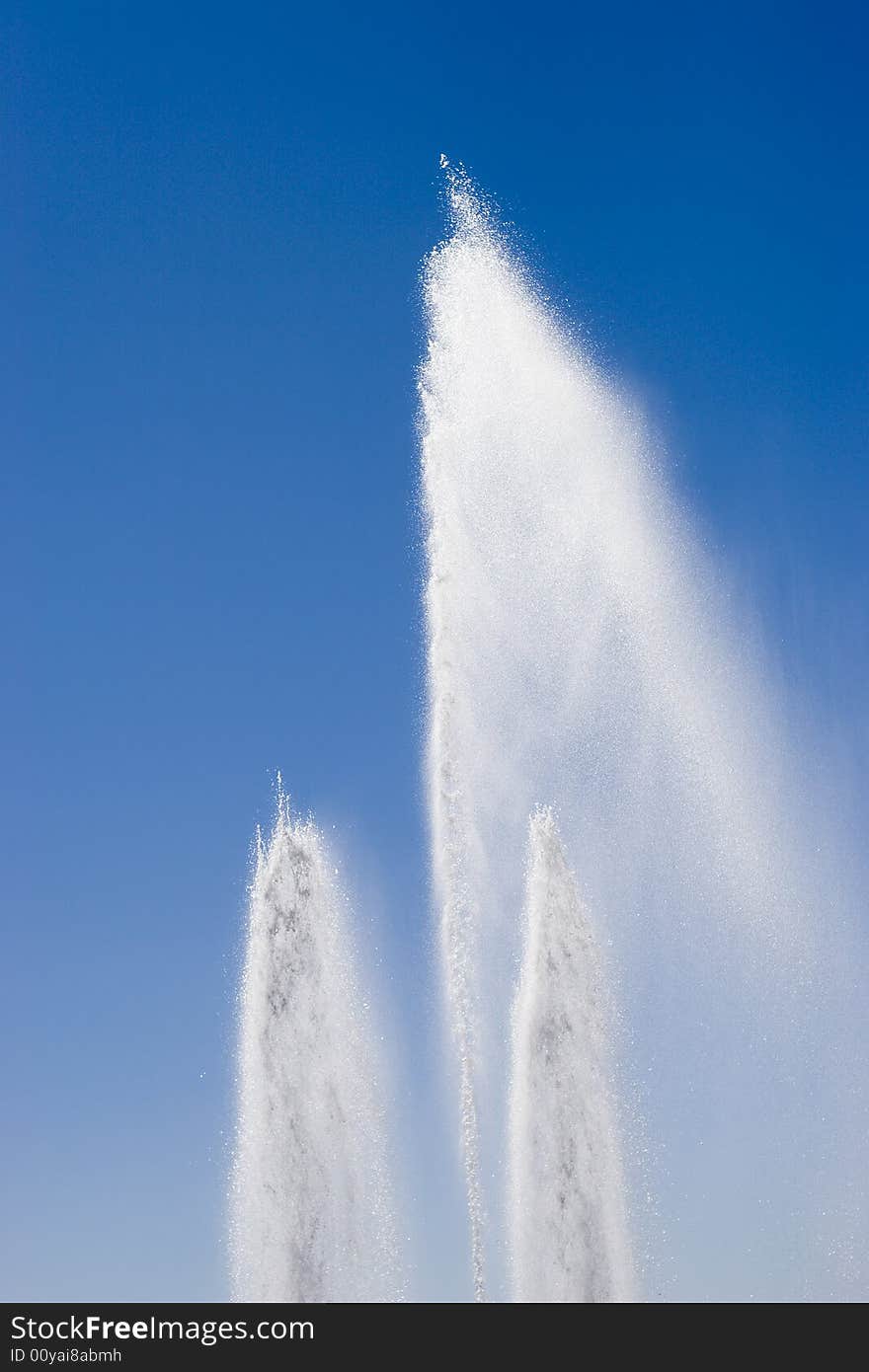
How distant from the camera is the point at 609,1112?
4050 cm

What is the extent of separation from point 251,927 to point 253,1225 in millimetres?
9111

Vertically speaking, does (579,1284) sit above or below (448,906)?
below

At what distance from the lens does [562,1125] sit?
39844mm

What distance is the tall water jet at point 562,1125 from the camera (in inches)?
1497

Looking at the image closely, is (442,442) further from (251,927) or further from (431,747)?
(251,927)

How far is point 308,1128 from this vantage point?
41.7m

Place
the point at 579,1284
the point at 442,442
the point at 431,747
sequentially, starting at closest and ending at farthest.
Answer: the point at 579,1284 → the point at 431,747 → the point at 442,442

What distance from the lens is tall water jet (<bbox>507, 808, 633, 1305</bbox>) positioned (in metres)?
38.0
